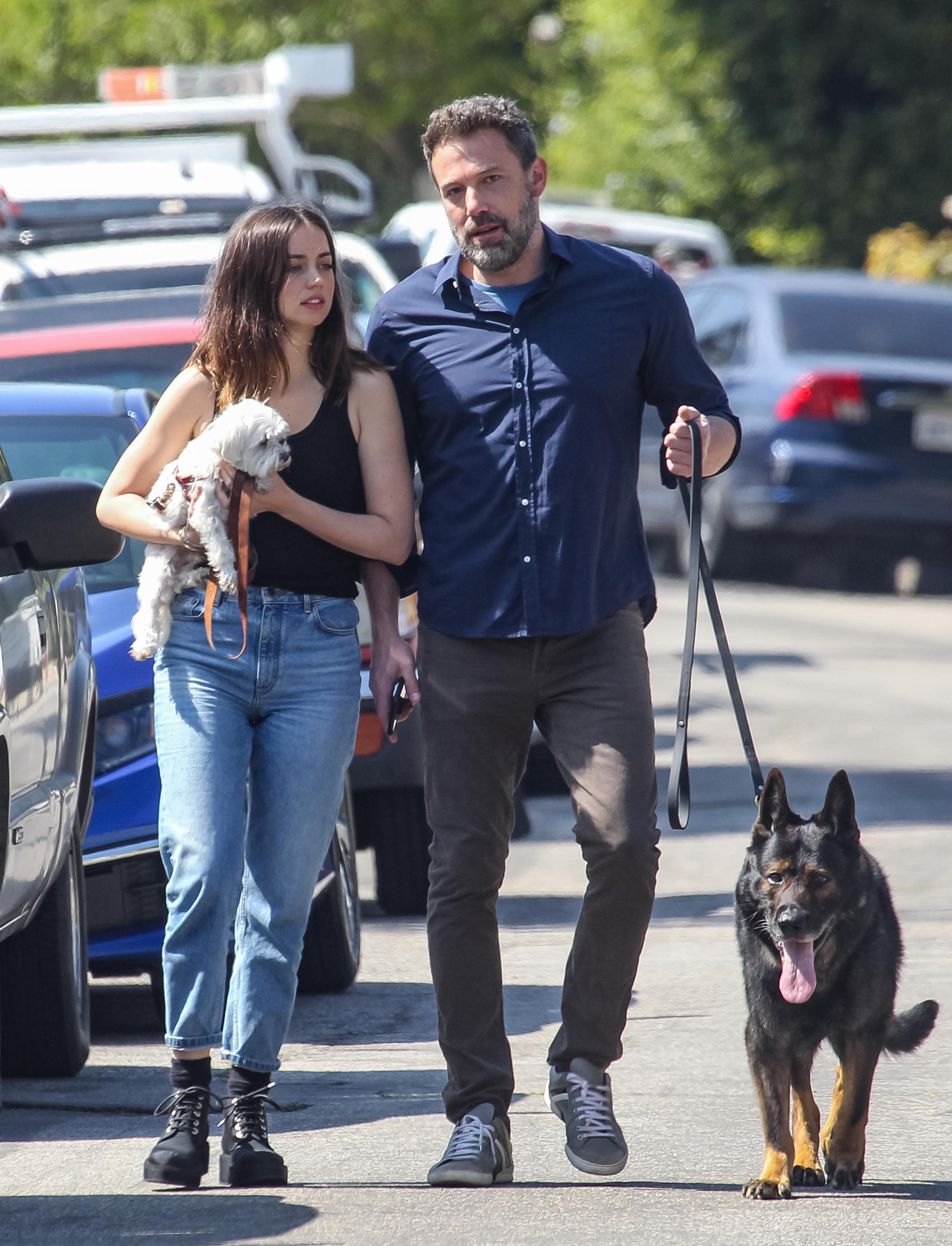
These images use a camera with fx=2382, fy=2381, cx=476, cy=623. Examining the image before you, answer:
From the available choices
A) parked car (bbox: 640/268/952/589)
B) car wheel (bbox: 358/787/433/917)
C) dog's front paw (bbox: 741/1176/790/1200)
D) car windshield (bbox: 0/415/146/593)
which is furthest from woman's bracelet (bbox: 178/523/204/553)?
parked car (bbox: 640/268/952/589)

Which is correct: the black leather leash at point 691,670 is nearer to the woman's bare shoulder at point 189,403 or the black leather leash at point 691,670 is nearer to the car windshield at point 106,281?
the woman's bare shoulder at point 189,403

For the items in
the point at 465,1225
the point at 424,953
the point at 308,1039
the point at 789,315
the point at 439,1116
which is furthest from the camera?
the point at 789,315

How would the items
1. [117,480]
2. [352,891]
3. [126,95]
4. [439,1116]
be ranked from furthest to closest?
1. [126,95]
2. [352,891]
3. [439,1116]
4. [117,480]

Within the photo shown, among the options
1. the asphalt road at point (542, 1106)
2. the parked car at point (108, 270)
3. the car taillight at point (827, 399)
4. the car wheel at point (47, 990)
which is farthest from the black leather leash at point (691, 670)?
the car taillight at point (827, 399)

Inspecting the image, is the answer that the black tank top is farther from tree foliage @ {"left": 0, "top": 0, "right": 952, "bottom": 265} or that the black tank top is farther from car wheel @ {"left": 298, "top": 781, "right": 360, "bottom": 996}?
tree foliage @ {"left": 0, "top": 0, "right": 952, "bottom": 265}

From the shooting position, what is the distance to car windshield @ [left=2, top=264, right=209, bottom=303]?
33.7 feet

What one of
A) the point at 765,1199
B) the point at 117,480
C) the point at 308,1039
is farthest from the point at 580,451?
the point at 308,1039

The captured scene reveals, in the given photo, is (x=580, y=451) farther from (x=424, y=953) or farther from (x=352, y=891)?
(x=424, y=953)

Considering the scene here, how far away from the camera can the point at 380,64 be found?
109ft

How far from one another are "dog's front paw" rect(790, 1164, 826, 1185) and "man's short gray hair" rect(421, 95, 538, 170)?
201 centimetres

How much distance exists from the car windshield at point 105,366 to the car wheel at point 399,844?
1.57 m

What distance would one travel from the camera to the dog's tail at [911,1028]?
4777 millimetres

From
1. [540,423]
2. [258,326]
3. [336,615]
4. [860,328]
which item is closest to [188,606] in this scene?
[336,615]

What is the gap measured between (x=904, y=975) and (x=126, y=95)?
473 inches
